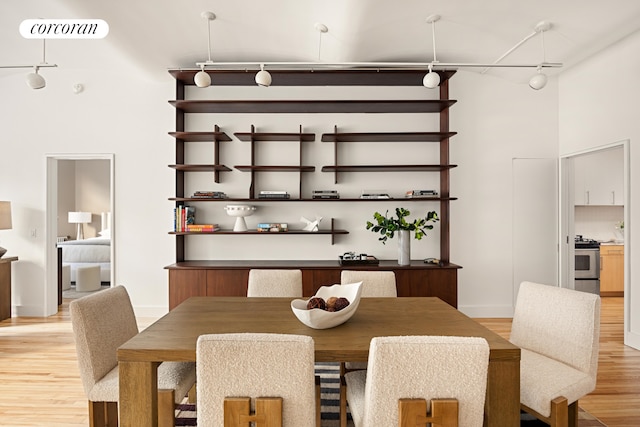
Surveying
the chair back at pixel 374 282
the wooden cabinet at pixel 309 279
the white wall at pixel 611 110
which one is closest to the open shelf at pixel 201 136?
the wooden cabinet at pixel 309 279

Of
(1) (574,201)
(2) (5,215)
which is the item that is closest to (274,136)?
(2) (5,215)

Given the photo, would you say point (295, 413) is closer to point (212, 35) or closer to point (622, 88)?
point (212, 35)

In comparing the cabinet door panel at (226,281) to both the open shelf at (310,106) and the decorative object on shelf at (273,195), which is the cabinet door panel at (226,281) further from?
the open shelf at (310,106)

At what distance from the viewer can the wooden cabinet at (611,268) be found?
604 cm

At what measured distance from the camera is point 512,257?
4.98m

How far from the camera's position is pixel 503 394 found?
5.49 ft

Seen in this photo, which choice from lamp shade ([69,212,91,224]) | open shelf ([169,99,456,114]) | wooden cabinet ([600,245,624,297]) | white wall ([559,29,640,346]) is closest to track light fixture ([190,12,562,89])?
open shelf ([169,99,456,114])

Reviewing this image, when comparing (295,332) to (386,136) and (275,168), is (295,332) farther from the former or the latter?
(386,136)

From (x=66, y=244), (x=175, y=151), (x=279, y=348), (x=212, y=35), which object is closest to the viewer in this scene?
(x=279, y=348)

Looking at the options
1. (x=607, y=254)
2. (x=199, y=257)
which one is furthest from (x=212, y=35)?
(x=607, y=254)

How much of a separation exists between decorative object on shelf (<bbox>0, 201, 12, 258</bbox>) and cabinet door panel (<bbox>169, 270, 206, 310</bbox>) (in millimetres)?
2164

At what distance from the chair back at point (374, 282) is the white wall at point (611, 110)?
8.50ft

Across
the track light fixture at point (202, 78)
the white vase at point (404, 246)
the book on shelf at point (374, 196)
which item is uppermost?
the track light fixture at point (202, 78)

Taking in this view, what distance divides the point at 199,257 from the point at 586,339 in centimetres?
395
